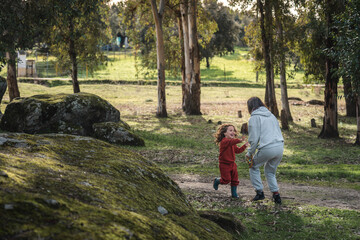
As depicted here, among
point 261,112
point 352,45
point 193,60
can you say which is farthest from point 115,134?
point 193,60

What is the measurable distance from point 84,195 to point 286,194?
7.35m

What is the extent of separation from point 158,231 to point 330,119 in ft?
68.6

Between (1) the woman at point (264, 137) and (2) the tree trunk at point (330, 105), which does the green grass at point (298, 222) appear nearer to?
(1) the woman at point (264, 137)

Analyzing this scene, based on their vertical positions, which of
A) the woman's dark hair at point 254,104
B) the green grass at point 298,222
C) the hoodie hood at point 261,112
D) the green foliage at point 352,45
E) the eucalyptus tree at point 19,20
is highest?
the eucalyptus tree at point 19,20

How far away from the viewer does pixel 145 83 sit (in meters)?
59.2

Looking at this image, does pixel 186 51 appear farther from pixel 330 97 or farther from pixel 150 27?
pixel 330 97

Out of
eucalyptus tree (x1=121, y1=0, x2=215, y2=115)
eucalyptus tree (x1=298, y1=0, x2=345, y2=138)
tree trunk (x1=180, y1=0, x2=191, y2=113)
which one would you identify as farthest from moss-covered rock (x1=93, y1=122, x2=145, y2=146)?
tree trunk (x1=180, y1=0, x2=191, y2=113)

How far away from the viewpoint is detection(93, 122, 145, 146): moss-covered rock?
1688 cm

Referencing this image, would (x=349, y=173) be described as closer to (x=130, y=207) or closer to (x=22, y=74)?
(x=130, y=207)

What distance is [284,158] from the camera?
1677 cm

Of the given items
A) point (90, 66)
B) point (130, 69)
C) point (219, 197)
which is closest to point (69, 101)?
point (219, 197)

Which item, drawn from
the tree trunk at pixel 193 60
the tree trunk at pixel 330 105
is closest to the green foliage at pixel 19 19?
the tree trunk at pixel 330 105

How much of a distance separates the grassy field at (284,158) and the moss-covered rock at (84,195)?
1937 millimetres

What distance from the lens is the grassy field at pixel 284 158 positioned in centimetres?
687
